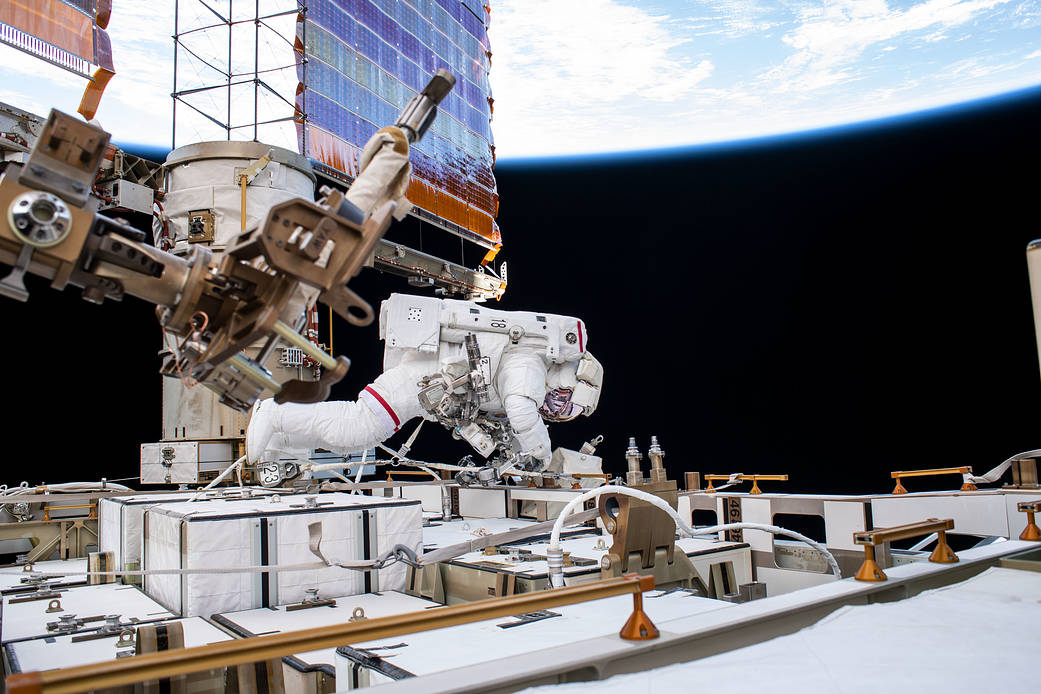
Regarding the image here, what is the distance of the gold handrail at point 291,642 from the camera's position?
3.35 ft

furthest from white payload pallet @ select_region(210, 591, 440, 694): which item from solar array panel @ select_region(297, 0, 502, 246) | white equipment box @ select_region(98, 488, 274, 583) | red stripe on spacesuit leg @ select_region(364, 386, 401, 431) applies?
solar array panel @ select_region(297, 0, 502, 246)

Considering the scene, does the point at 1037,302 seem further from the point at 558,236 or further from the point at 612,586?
the point at 558,236

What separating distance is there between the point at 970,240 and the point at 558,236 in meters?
5.66

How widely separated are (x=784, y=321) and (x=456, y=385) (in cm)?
496

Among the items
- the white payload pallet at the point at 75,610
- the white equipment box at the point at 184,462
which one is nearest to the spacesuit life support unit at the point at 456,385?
the white payload pallet at the point at 75,610

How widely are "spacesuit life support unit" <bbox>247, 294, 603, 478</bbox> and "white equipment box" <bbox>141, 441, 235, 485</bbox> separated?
1.80m

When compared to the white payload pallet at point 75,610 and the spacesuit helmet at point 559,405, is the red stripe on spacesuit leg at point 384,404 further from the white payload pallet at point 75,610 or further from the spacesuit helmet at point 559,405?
the white payload pallet at point 75,610

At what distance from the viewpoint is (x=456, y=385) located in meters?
5.52

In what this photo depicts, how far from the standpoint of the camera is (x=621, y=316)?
10.3 m

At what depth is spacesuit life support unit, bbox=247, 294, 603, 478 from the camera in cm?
513

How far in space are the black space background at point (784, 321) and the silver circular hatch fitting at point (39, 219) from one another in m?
7.92

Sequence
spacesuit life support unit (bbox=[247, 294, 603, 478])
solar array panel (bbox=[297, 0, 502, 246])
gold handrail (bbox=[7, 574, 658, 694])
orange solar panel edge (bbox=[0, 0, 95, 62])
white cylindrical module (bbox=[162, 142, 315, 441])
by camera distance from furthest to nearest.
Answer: solar array panel (bbox=[297, 0, 502, 246])
white cylindrical module (bbox=[162, 142, 315, 441])
orange solar panel edge (bbox=[0, 0, 95, 62])
spacesuit life support unit (bbox=[247, 294, 603, 478])
gold handrail (bbox=[7, 574, 658, 694])

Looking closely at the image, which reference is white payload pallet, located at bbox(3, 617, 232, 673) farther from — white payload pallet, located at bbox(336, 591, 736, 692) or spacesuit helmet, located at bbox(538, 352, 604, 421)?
spacesuit helmet, located at bbox(538, 352, 604, 421)

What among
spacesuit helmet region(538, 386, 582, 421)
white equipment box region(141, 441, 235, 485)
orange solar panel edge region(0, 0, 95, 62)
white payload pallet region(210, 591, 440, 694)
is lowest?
white payload pallet region(210, 591, 440, 694)
